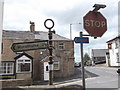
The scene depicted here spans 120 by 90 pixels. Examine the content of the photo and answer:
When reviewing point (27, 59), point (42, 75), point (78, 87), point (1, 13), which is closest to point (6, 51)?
point (27, 59)

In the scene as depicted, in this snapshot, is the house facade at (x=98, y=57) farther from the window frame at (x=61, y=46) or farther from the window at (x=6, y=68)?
the window at (x=6, y=68)

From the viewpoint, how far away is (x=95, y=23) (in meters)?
5.68

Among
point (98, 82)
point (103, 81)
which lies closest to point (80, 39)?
point (98, 82)

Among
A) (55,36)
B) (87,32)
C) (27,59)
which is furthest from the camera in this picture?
(55,36)

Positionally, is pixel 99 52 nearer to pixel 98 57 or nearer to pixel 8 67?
pixel 98 57

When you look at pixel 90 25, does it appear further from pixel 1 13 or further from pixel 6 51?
pixel 6 51

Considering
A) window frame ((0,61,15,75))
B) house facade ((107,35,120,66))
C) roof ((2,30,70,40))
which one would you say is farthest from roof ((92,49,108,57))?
window frame ((0,61,15,75))

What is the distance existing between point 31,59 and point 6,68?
354cm

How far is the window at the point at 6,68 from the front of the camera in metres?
23.5

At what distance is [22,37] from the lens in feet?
87.7

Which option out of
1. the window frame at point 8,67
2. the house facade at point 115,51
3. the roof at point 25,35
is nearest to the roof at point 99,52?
the house facade at point 115,51

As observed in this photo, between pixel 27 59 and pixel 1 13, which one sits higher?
pixel 1 13

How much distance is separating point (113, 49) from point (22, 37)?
21040 mm

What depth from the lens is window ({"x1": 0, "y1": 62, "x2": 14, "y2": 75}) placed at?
2350 cm
